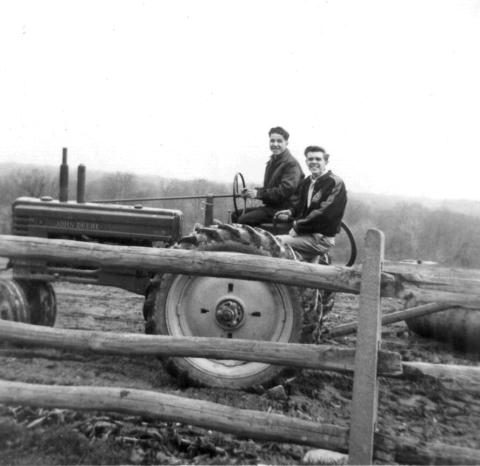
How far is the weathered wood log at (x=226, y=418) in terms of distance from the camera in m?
2.83

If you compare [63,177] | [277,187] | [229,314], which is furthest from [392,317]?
[63,177]

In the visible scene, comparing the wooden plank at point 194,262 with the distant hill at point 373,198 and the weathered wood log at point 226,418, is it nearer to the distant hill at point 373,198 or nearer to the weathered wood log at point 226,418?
the weathered wood log at point 226,418

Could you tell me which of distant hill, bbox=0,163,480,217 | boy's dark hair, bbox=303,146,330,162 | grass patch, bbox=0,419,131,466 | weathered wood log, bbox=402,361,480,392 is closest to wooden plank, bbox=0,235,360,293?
weathered wood log, bbox=402,361,480,392

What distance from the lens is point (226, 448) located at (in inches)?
128

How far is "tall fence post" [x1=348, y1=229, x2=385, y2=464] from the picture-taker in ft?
9.41

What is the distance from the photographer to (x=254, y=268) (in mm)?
3143

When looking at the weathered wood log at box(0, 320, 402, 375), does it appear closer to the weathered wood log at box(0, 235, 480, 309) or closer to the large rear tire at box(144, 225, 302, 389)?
the weathered wood log at box(0, 235, 480, 309)

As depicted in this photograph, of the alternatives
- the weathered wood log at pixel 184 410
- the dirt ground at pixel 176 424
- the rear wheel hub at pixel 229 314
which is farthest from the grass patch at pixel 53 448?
the rear wheel hub at pixel 229 314

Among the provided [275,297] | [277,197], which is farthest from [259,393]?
[277,197]

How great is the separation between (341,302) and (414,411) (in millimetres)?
4444

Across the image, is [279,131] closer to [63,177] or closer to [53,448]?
[63,177]

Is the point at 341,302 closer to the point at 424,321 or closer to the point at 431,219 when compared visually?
the point at 424,321

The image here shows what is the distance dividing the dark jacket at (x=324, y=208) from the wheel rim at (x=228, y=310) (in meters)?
1.03

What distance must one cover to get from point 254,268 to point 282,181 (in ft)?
8.25
